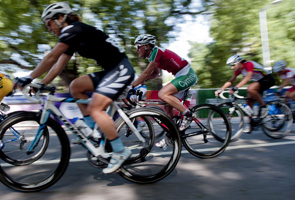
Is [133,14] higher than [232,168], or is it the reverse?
[133,14]

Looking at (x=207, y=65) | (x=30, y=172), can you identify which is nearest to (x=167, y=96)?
(x=30, y=172)

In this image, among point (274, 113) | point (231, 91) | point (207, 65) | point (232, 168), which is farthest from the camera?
point (207, 65)

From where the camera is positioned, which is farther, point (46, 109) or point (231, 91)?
point (231, 91)

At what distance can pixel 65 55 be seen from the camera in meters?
3.16

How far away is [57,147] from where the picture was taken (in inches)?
124

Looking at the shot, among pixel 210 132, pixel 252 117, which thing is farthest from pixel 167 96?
pixel 252 117

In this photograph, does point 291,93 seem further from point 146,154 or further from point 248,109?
point 146,154

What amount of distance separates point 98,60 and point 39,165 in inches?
60.7

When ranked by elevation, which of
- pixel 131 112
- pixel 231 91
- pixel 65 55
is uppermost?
pixel 65 55

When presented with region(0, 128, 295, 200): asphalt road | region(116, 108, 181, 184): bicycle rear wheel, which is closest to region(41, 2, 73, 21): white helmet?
region(116, 108, 181, 184): bicycle rear wheel

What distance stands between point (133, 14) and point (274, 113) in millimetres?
9047

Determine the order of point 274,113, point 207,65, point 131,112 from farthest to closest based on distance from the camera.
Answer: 1. point 207,65
2. point 274,113
3. point 131,112

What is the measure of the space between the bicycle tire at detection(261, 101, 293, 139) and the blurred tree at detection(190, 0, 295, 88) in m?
10.1

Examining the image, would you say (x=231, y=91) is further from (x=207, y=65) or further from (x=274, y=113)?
(x=207, y=65)
